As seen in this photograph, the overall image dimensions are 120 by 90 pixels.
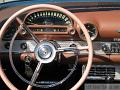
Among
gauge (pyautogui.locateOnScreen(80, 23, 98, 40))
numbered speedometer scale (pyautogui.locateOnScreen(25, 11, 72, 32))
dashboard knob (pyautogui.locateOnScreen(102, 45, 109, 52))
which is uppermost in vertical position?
numbered speedometer scale (pyautogui.locateOnScreen(25, 11, 72, 32))

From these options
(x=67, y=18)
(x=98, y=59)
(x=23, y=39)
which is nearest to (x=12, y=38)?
(x=23, y=39)

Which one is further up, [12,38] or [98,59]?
[12,38]

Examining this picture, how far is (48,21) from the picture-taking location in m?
4.19

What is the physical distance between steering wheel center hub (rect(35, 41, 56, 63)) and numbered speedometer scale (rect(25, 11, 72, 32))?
28cm

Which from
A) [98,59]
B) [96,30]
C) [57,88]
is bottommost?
[57,88]

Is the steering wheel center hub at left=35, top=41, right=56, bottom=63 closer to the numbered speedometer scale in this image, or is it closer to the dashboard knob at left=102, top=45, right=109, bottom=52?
the numbered speedometer scale

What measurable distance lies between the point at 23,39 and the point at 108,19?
33.0 inches

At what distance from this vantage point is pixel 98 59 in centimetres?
415

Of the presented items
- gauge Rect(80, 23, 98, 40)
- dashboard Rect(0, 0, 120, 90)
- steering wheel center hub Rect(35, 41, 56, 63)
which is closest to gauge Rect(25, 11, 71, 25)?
dashboard Rect(0, 0, 120, 90)

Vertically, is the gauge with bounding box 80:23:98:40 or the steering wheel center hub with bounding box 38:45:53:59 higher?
the gauge with bounding box 80:23:98:40

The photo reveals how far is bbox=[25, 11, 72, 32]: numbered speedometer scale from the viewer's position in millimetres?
4109

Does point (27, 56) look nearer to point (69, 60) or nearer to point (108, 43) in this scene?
point (69, 60)

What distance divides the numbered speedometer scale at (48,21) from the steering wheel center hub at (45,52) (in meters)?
0.28

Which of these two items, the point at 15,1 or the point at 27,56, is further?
the point at 15,1
